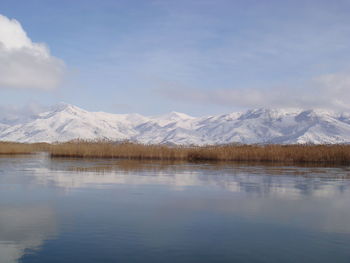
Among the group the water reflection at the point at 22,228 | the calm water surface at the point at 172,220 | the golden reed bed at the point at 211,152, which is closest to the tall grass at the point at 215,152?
the golden reed bed at the point at 211,152

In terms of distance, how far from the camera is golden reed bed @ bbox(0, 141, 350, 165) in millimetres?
35594

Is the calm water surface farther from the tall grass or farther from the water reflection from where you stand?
the tall grass

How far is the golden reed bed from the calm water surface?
49.4 ft

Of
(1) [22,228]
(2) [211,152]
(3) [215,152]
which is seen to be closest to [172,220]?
(1) [22,228]

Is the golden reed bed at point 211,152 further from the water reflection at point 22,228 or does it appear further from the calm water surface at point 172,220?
the water reflection at point 22,228

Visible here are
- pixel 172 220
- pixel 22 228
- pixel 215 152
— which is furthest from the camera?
pixel 215 152

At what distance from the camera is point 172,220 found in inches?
476

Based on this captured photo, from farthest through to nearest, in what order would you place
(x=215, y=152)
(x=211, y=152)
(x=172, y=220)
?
(x=211, y=152)
(x=215, y=152)
(x=172, y=220)

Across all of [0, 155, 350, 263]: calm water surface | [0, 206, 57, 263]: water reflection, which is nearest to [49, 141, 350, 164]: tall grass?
[0, 155, 350, 263]: calm water surface

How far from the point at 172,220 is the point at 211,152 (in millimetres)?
26312

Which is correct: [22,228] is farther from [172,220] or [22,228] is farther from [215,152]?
[215,152]

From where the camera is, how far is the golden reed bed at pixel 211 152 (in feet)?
117

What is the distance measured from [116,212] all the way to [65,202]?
7.72 feet

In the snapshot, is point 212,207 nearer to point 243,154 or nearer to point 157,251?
point 157,251
